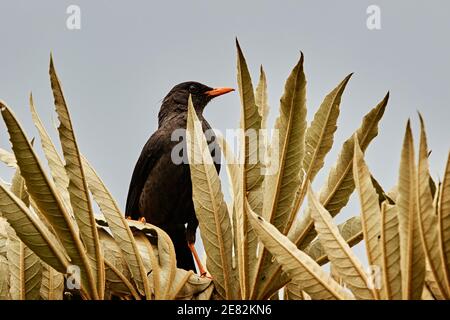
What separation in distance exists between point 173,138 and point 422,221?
4015 millimetres

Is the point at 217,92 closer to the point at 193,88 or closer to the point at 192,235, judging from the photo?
the point at 193,88

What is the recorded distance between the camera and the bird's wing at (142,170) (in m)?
5.42

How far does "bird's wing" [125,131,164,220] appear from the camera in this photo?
5418mm

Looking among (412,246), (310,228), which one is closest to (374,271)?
(412,246)

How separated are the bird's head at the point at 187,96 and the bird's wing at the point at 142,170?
0.66 metres

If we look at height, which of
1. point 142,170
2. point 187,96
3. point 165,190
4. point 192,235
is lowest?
point 192,235

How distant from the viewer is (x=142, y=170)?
216 inches

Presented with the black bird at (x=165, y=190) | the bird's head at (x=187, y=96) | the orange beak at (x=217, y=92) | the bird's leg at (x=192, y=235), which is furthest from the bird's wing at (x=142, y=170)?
the orange beak at (x=217, y=92)

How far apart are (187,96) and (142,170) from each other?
115 cm

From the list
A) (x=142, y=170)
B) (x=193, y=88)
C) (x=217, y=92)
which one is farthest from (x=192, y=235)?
(x=193, y=88)

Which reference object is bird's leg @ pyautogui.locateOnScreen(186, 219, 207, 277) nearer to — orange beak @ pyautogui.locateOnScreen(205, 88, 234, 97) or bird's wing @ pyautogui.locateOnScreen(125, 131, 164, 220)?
bird's wing @ pyautogui.locateOnScreen(125, 131, 164, 220)

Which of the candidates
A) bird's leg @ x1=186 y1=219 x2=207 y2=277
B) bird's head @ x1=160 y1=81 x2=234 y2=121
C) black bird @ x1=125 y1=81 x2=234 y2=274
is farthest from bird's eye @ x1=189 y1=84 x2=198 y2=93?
bird's leg @ x1=186 y1=219 x2=207 y2=277

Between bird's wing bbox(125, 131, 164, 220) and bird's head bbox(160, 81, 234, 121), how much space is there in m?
0.66

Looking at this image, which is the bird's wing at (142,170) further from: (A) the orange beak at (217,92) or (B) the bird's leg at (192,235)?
A: (A) the orange beak at (217,92)
